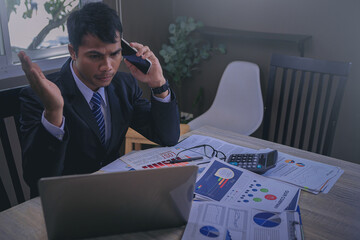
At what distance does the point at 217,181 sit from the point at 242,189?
88 mm

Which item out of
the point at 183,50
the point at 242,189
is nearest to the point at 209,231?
the point at 242,189

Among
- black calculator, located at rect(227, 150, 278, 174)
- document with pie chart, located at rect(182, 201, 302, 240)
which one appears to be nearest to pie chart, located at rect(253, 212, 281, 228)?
document with pie chart, located at rect(182, 201, 302, 240)

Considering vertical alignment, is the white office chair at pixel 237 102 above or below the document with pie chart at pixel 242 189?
below

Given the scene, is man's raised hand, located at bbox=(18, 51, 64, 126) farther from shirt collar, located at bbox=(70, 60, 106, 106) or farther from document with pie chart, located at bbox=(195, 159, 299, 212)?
document with pie chart, located at bbox=(195, 159, 299, 212)

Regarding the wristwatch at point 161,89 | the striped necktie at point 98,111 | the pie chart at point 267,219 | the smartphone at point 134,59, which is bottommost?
the pie chart at point 267,219

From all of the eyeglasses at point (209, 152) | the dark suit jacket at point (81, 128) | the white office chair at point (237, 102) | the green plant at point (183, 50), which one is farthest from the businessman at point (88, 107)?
the green plant at point (183, 50)

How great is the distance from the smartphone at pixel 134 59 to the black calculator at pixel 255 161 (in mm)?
541

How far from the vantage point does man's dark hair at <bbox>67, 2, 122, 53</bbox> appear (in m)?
1.27

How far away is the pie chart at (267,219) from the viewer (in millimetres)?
958

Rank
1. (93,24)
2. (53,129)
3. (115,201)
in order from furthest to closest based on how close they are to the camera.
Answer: (93,24)
(53,129)
(115,201)

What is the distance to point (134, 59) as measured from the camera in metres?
1.54

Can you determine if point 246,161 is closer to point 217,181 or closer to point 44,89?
point 217,181

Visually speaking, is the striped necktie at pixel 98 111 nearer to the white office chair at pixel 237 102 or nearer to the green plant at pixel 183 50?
the white office chair at pixel 237 102

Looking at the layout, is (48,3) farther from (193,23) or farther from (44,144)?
(44,144)
